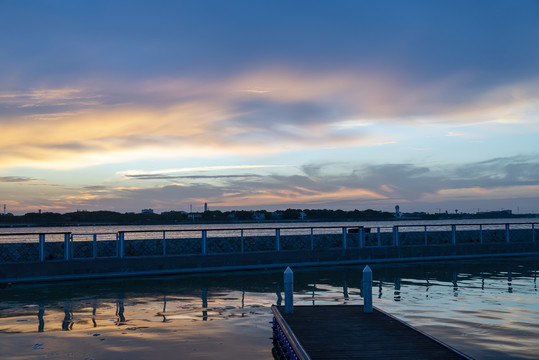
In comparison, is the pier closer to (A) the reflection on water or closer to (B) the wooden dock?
(B) the wooden dock

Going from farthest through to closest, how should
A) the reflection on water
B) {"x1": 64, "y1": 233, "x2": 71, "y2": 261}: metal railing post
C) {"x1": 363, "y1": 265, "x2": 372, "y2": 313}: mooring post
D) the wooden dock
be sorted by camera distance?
{"x1": 64, "y1": 233, "x2": 71, "y2": 261}: metal railing post
the reflection on water
{"x1": 363, "y1": 265, "x2": 372, "y2": 313}: mooring post
the wooden dock

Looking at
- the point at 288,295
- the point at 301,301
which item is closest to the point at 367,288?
the point at 288,295

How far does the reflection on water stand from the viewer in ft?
52.5

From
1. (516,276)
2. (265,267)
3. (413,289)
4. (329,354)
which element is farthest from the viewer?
(265,267)

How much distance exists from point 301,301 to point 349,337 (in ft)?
27.6

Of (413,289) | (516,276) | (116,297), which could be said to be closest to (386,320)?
(413,289)

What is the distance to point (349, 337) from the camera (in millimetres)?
12578

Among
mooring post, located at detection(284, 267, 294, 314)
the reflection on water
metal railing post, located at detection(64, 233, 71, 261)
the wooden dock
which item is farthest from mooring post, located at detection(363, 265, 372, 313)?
metal railing post, located at detection(64, 233, 71, 261)

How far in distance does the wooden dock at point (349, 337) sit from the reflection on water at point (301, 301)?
45.2 inches

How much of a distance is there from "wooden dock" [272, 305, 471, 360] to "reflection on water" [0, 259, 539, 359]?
1.15 m

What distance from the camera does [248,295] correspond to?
23.0 metres

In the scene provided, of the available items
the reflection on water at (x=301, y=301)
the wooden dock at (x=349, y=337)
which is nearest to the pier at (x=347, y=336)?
the wooden dock at (x=349, y=337)

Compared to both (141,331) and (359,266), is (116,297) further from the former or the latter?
(359,266)

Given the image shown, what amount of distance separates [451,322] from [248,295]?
8.92m
